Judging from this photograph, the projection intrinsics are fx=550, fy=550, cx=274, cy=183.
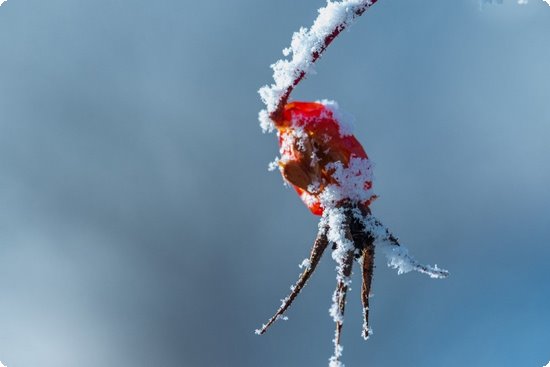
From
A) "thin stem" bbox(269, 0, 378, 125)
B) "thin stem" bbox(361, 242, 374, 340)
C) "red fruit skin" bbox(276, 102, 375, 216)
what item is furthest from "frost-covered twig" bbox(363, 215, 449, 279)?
"thin stem" bbox(269, 0, 378, 125)

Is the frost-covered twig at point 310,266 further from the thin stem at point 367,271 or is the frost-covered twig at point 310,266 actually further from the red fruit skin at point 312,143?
the red fruit skin at point 312,143

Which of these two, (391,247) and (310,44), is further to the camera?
(391,247)

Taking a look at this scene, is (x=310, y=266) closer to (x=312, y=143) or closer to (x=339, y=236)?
(x=339, y=236)

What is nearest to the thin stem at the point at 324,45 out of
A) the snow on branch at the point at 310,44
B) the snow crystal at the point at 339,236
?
the snow on branch at the point at 310,44

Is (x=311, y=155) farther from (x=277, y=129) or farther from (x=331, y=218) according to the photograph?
(x=331, y=218)

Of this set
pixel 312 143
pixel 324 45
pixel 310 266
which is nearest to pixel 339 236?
pixel 310 266
